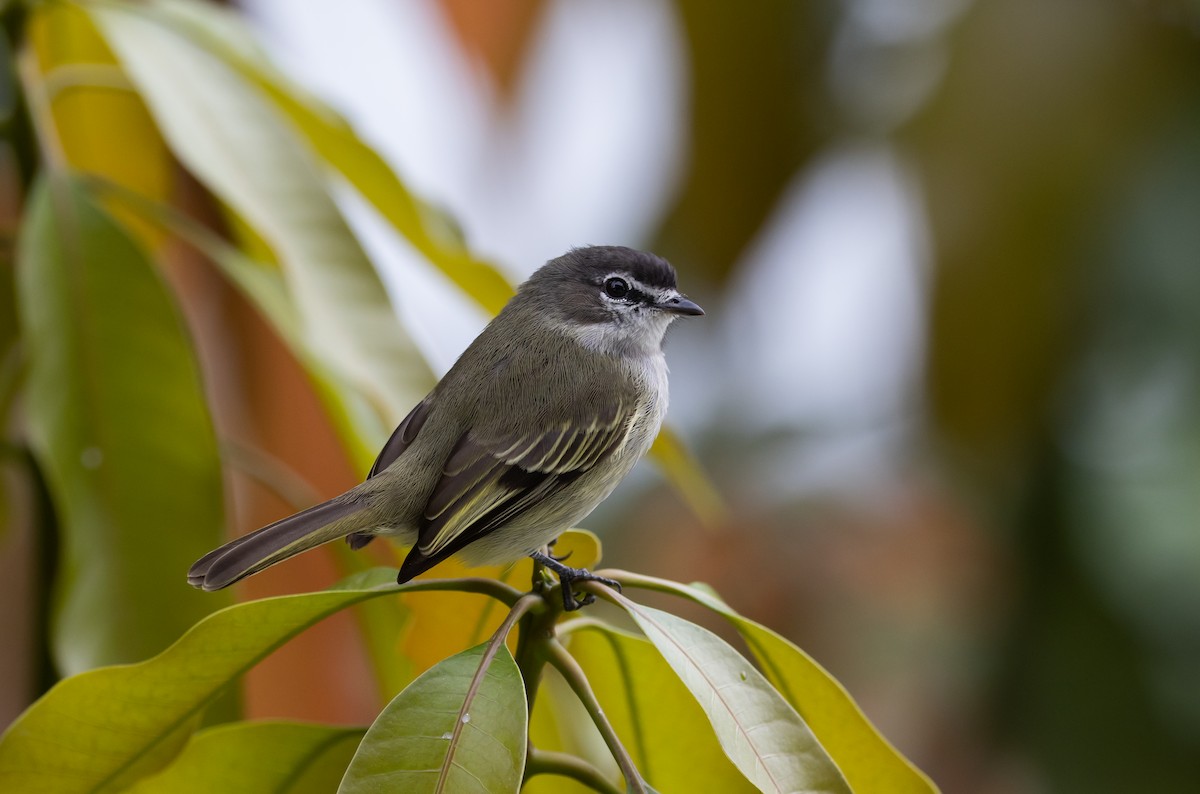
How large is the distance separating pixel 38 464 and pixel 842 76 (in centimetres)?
234

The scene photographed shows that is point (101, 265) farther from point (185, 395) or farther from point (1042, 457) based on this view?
point (1042, 457)

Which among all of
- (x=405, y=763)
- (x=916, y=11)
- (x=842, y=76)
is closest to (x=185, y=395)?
(x=405, y=763)

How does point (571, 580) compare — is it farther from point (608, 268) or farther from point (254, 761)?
point (608, 268)

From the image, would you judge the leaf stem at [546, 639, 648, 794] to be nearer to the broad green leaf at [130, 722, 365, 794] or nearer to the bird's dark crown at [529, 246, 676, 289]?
the broad green leaf at [130, 722, 365, 794]

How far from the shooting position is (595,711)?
981 millimetres

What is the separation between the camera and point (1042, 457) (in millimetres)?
3137

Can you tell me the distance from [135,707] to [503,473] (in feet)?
1.40

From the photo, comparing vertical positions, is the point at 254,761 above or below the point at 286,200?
below

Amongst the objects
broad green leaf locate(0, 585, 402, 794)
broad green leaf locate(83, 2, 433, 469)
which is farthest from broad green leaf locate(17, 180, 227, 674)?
broad green leaf locate(0, 585, 402, 794)

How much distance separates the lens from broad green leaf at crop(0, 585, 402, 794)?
41.9 inches

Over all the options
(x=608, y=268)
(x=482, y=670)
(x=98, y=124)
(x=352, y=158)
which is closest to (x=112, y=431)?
(x=352, y=158)

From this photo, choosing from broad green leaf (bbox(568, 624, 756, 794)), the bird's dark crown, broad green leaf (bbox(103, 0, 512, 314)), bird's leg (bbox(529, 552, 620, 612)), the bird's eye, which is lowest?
broad green leaf (bbox(568, 624, 756, 794))

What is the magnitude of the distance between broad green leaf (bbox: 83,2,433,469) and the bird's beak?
0.38 meters

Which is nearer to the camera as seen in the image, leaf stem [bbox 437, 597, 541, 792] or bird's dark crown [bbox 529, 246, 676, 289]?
leaf stem [bbox 437, 597, 541, 792]
